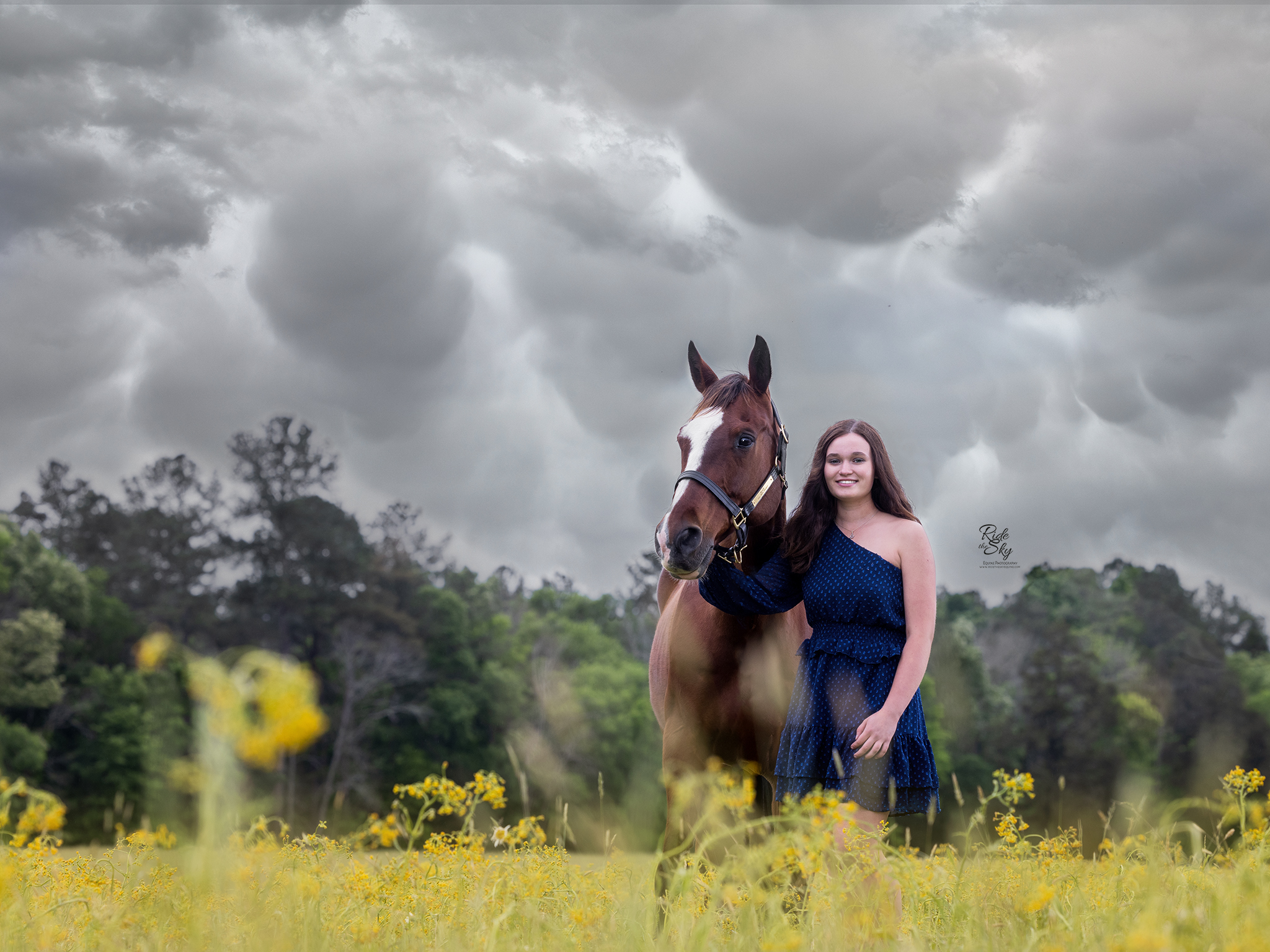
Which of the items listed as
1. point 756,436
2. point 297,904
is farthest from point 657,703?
point 297,904

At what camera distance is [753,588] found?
4.43m

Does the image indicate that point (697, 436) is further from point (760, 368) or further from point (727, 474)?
point (760, 368)

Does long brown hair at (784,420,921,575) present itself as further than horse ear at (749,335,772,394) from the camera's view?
No

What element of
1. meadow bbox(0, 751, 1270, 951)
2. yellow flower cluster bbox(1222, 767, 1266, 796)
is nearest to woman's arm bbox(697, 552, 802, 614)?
meadow bbox(0, 751, 1270, 951)

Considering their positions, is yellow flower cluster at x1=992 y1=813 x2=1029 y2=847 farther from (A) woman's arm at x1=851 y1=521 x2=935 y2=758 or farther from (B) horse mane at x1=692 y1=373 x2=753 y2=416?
(B) horse mane at x1=692 y1=373 x2=753 y2=416

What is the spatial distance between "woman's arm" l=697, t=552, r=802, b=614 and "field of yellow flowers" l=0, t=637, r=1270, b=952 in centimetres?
81

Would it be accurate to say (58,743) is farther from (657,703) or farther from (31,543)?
(657,703)

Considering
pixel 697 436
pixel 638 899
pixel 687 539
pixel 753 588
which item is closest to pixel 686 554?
pixel 687 539

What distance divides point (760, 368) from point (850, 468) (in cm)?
103

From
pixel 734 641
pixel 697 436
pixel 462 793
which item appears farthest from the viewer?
pixel 734 641

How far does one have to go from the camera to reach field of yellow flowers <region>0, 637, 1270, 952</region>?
1.81 m

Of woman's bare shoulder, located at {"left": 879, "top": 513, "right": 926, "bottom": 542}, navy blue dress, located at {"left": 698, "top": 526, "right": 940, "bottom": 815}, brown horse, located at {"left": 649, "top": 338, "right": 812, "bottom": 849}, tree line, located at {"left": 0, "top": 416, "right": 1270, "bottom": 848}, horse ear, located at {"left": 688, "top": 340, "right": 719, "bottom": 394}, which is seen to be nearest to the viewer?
navy blue dress, located at {"left": 698, "top": 526, "right": 940, "bottom": 815}

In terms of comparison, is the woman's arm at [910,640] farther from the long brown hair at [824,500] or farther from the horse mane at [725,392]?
the horse mane at [725,392]

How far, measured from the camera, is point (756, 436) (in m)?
4.71
